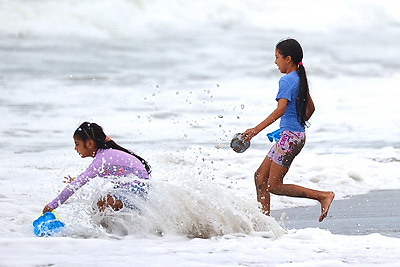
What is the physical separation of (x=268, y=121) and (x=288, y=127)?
27cm

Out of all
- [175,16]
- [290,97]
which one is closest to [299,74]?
[290,97]

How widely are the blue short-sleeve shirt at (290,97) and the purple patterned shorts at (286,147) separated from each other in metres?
0.05

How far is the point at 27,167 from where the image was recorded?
10.4 m

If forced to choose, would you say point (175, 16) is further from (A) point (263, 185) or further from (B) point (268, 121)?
(B) point (268, 121)

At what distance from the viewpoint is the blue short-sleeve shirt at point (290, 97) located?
6586mm

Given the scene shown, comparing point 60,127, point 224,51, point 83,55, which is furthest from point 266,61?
point 60,127

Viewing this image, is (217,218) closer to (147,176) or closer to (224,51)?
(147,176)

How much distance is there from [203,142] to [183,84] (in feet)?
30.6

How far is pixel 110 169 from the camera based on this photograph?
639 centimetres

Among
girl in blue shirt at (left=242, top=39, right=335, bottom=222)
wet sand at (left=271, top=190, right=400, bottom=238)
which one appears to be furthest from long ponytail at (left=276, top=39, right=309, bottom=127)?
wet sand at (left=271, top=190, right=400, bottom=238)

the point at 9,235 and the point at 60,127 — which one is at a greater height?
the point at 60,127

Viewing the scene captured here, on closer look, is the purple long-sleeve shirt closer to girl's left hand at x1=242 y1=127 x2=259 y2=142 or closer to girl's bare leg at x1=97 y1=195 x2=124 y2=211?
girl's bare leg at x1=97 y1=195 x2=124 y2=211

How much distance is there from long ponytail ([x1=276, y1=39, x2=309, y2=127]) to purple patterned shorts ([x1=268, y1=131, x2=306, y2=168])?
12cm

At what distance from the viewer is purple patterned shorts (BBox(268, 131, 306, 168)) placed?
6672mm
